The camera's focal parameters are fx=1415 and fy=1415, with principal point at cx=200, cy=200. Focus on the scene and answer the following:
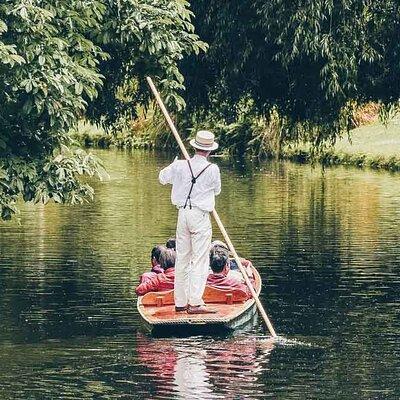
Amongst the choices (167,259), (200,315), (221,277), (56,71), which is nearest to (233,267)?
(167,259)

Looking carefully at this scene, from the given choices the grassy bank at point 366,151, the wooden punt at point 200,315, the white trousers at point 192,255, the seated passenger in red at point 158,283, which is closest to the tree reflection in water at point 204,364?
the wooden punt at point 200,315

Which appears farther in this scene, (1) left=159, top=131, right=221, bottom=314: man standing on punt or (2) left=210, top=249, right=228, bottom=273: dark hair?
(2) left=210, top=249, right=228, bottom=273: dark hair

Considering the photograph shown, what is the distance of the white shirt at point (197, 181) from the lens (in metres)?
16.2

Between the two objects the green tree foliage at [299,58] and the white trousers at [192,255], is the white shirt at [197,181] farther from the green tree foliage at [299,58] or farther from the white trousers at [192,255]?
the green tree foliage at [299,58]

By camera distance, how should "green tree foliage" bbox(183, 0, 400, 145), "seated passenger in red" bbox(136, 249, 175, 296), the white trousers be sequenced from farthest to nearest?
"green tree foliage" bbox(183, 0, 400, 145) < "seated passenger in red" bbox(136, 249, 175, 296) < the white trousers

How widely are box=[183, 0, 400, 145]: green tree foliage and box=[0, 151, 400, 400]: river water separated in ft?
8.99

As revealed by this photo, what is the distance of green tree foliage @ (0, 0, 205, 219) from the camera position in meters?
14.8

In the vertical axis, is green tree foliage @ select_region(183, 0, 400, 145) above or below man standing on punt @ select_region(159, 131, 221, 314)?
above

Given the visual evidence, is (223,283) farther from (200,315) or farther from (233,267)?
(233,267)

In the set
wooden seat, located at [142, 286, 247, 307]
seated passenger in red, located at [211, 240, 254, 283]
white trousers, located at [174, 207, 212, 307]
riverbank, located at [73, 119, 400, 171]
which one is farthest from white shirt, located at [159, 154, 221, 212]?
riverbank, located at [73, 119, 400, 171]

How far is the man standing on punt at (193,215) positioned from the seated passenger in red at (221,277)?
2.78ft

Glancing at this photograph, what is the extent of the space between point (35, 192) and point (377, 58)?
756 cm

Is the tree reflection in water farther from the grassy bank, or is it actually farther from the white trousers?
the grassy bank

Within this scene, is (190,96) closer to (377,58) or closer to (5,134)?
(377,58)
